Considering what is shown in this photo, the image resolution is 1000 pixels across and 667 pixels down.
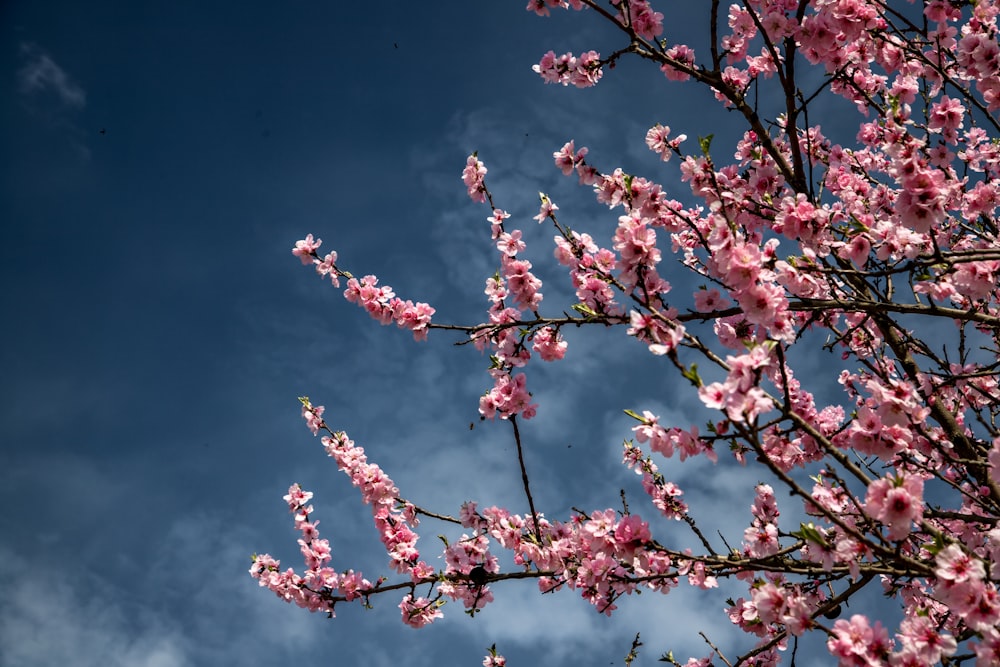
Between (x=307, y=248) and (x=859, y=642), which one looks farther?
(x=307, y=248)

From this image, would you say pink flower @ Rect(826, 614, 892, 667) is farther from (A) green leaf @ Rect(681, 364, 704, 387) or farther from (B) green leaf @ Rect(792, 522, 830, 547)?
(A) green leaf @ Rect(681, 364, 704, 387)

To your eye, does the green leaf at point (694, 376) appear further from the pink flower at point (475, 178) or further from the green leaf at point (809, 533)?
the pink flower at point (475, 178)

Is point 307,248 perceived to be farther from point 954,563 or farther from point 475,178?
point 954,563

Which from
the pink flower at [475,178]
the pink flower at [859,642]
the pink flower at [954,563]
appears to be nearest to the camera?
the pink flower at [954,563]

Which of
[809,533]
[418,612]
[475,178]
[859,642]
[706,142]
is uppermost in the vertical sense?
[475,178]

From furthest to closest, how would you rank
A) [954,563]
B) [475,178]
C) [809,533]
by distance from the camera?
[475,178]
[809,533]
[954,563]

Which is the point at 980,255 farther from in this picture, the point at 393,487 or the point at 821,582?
the point at 393,487

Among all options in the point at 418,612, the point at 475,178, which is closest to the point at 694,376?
the point at 475,178

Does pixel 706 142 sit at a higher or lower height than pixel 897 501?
higher

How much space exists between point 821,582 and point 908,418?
1.23 meters

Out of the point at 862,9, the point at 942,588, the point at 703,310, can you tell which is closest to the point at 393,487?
the point at 703,310

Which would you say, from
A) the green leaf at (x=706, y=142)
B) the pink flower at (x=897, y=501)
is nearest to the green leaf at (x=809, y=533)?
the pink flower at (x=897, y=501)

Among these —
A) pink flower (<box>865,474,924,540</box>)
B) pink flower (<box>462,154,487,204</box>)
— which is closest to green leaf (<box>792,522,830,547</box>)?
pink flower (<box>865,474,924,540</box>)

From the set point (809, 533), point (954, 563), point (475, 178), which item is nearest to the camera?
point (954, 563)
